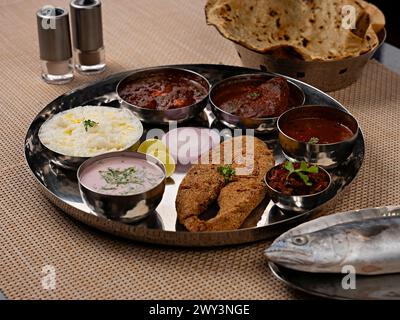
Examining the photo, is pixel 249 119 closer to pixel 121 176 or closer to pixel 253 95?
pixel 253 95

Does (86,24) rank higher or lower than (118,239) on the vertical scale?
higher

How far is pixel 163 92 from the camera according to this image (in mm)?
2678

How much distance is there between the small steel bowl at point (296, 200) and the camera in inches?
81.6

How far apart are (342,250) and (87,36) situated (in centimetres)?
166

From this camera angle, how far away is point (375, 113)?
2.87 metres

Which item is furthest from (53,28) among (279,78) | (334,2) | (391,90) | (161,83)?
(391,90)

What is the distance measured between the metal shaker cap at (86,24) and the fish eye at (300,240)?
5.12 feet

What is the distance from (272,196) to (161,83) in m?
0.84

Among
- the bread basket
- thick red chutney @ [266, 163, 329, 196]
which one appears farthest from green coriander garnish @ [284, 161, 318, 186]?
the bread basket

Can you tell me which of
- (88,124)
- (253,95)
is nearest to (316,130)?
(253,95)

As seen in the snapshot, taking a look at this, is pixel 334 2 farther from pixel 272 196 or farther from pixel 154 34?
pixel 272 196

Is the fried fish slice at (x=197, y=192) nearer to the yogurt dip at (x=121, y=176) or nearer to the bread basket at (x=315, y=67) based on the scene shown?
the yogurt dip at (x=121, y=176)

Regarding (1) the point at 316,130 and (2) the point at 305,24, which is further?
(2) the point at 305,24

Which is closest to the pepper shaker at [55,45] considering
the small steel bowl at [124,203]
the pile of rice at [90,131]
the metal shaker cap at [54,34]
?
the metal shaker cap at [54,34]
